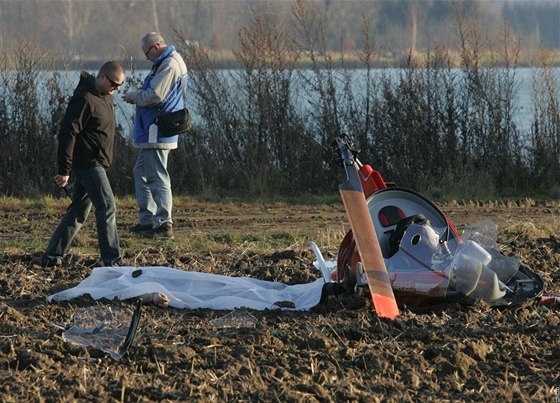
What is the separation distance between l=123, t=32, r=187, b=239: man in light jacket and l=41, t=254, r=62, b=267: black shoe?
85.6 inches

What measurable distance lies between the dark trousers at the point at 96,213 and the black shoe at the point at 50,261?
3 cm

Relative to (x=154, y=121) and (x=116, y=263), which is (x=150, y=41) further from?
(x=116, y=263)

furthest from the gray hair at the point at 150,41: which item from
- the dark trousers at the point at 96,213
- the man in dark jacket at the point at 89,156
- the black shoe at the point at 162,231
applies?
the dark trousers at the point at 96,213

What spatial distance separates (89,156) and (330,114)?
7653 mm

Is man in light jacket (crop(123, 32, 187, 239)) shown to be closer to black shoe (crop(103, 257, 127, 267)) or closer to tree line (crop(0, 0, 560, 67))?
black shoe (crop(103, 257, 127, 267))

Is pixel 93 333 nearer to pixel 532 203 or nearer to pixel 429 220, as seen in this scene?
pixel 429 220

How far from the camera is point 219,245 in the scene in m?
11.7

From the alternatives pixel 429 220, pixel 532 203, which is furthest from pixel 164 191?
pixel 532 203

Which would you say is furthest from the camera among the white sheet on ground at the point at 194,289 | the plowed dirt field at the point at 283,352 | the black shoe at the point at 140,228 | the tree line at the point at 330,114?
the tree line at the point at 330,114

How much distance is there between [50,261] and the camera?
1022 centimetres

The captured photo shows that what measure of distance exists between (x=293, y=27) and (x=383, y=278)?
10.00 meters

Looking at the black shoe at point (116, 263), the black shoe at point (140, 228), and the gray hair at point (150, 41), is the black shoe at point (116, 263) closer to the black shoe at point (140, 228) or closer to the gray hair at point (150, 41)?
the black shoe at point (140, 228)

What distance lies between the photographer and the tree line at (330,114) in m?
17.0

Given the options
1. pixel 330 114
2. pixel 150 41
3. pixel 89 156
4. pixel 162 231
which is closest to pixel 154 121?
pixel 150 41
